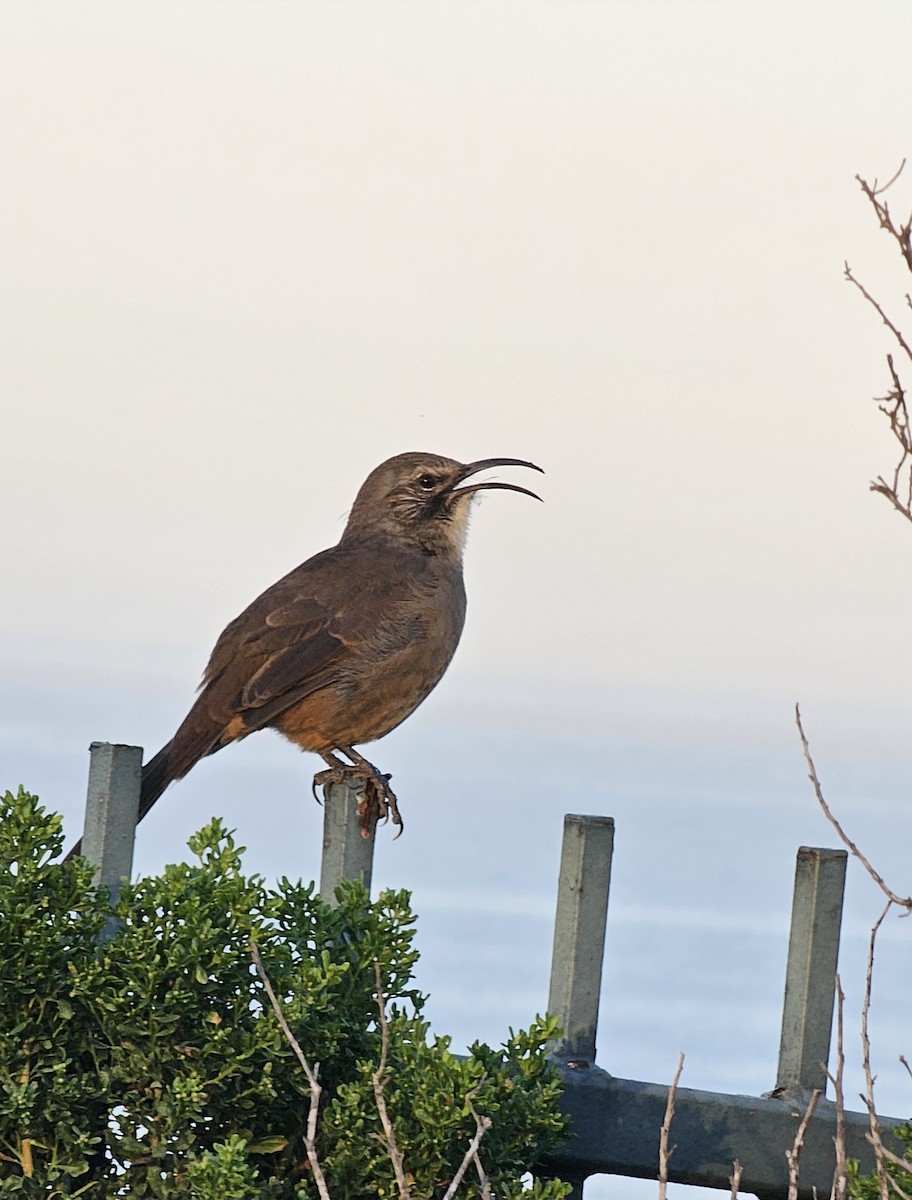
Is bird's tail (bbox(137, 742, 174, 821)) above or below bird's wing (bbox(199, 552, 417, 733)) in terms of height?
below

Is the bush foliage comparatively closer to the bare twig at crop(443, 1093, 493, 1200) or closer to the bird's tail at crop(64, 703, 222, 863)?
the bare twig at crop(443, 1093, 493, 1200)

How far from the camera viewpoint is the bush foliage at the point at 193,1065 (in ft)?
10.6

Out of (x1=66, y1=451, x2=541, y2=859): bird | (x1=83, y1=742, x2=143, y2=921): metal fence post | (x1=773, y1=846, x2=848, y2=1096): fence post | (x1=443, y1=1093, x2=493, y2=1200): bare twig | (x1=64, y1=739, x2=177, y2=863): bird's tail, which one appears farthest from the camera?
(x1=66, y1=451, x2=541, y2=859): bird

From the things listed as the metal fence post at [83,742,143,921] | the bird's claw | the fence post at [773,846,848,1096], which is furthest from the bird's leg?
the fence post at [773,846,848,1096]

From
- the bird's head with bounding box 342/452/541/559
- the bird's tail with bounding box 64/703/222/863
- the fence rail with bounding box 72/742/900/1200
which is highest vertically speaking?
the bird's head with bounding box 342/452/541/559

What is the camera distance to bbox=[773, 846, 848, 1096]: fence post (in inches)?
163

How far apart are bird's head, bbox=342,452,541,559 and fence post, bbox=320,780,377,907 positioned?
2.16 m

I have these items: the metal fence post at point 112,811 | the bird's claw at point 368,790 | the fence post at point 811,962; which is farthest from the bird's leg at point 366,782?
the fence post at point 811,962

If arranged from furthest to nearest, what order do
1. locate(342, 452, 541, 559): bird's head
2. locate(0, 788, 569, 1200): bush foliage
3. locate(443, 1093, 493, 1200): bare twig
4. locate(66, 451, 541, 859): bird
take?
locate(342, 452, 541, 559): bird's head → locate(66, 451, 541, 859): bird → locate(0, 788, 569, 1200): bush foliage → locate(443, 1093, 493, 1200): bare twig

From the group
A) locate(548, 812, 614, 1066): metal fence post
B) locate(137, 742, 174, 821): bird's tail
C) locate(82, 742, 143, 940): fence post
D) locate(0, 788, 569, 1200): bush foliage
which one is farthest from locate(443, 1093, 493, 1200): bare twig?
locate(137, 742, 174, 821): bird's tail

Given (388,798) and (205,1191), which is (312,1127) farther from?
(388,798)

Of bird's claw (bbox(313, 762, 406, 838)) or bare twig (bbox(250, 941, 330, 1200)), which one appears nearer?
bare twig (bbox(250, 941, 330, 1200))

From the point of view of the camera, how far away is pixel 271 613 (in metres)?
5.46

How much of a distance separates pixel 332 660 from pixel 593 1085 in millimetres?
1907
